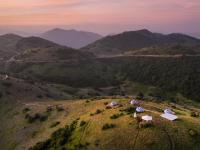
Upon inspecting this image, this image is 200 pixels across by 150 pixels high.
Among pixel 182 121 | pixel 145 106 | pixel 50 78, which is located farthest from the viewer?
pixel 50 78

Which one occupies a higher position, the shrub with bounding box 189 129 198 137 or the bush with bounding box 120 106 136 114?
the bush with bounding box 120 106 136 114

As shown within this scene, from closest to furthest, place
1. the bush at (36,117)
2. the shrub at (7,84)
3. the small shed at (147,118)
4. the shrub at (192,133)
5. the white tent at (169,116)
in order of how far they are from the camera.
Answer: the shrub at (192,133) → the small shed at (147,118) → the white tent at (169,116) → the bush at (36,117) → the shrub at (7,84)

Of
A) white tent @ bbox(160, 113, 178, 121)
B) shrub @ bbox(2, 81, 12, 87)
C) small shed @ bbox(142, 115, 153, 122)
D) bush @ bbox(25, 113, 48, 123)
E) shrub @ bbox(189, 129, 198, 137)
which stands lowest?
bush @ bbox(25, 113, 48, 123)

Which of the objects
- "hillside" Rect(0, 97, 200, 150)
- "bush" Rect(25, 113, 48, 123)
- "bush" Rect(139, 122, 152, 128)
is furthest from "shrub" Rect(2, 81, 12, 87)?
"bush" Rect(139, 122, 152, 128)

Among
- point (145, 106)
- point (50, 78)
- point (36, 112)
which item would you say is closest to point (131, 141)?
point (145, 106)

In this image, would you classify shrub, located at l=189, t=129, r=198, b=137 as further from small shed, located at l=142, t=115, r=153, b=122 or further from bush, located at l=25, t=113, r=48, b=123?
bush, located at l=25, t=113, r=48, b=123

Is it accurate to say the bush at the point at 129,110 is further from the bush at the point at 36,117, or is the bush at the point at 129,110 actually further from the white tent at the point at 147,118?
the bush at the point at 36,117

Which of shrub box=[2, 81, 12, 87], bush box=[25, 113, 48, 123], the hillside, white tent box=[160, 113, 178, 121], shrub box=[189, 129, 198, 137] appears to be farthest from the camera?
shrub box=[2, 81, 12, 87]

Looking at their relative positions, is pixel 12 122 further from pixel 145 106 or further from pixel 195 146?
pixel 195 146

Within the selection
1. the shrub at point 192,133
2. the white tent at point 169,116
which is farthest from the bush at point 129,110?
the shrub at point 192,133
